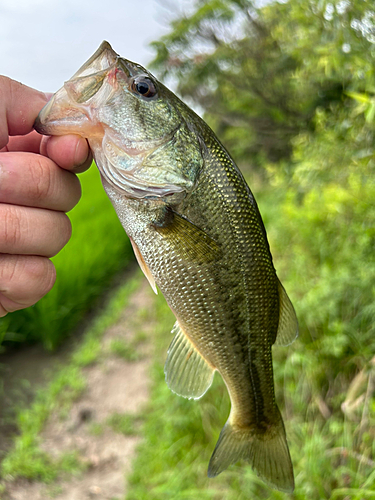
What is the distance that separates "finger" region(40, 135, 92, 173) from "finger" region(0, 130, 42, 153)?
0.21 metres

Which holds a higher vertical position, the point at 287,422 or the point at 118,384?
the point at 287,422

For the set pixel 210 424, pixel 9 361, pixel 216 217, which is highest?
pixel 216 217

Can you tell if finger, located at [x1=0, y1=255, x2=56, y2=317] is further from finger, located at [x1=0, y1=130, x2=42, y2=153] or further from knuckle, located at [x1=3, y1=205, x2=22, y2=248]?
finger, located at [x1=0, y1=130, x2=42, y2=153]

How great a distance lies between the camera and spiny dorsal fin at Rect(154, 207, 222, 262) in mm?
1277

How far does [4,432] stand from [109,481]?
1.24 meters

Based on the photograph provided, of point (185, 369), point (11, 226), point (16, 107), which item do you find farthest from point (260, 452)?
point (16, 107)

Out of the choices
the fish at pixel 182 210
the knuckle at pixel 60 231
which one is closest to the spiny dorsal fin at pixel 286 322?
the fish at pixel 182 210

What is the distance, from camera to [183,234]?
1.28 meters

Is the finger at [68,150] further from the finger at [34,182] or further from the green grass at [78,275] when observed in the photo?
the green grass at [78,275]

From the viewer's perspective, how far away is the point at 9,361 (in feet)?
16.2

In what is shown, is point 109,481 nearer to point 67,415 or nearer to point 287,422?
point 67,415

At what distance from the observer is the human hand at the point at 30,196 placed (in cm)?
112

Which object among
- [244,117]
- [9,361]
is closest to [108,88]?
[9,361]

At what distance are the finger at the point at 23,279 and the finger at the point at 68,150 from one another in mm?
324
